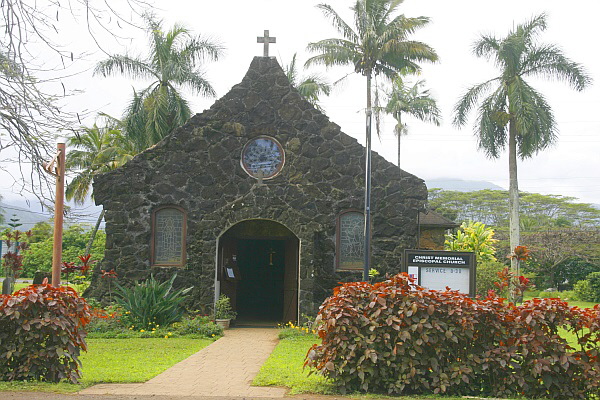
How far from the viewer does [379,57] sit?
28188mm

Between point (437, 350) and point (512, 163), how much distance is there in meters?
24.2

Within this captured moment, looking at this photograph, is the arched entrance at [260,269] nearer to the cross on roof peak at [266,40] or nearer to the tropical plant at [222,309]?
the tropical plant at [222,309]

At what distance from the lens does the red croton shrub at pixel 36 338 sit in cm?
879

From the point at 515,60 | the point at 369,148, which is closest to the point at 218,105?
the point at 369,148

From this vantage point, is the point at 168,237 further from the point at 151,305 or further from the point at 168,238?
the point at 151,305

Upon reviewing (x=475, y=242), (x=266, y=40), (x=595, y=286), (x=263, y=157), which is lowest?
(x=595, y=286)

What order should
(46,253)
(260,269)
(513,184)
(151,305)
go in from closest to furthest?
(151,305)
(260,269)
(513,184)
(46,253)

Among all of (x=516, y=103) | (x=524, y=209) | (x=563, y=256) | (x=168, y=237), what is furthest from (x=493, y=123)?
(x=524, y=209)

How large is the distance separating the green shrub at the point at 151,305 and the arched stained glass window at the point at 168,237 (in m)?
1.42

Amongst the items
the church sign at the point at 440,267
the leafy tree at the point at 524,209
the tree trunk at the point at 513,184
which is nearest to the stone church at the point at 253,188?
the church sign at the point at 440,267

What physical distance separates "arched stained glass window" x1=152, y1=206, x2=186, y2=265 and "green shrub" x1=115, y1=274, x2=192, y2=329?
142cm

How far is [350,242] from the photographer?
17.4 meters

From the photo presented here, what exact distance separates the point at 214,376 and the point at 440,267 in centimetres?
443

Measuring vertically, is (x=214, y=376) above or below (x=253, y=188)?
below
